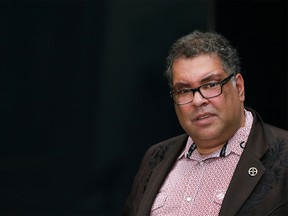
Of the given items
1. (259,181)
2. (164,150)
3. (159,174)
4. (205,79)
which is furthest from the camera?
(164,150)

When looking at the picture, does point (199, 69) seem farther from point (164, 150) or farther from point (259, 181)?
point (164, 150)

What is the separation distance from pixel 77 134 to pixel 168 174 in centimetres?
145

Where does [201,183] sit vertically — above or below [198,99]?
below

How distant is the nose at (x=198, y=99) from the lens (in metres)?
2.72

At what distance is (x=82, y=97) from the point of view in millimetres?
4375

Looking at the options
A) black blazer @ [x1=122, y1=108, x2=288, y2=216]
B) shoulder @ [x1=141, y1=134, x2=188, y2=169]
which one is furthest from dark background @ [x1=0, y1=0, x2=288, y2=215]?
black blazer @ [x1=122, y1=108, x2=288, y2=216]

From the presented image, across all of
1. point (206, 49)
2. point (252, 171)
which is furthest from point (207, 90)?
point (252, 171)

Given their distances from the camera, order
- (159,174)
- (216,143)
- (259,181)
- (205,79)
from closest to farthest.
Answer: (259,181) → (205,79) → (216,143) → (159,174)

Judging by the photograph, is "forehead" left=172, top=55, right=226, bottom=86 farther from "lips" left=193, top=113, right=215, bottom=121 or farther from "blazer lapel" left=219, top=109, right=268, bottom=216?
"blazer lapel" left=219, top=109, right=268, bottom=216

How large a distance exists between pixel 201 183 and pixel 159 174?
0.29 meters

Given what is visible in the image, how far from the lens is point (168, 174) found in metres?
3.04

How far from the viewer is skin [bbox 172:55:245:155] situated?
273 centimetres

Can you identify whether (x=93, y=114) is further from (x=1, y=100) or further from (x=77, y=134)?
(x=1, y=100)

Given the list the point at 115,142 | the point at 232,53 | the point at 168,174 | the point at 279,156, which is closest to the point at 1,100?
the point at 115,142
